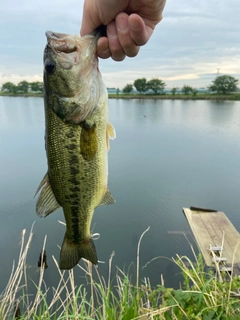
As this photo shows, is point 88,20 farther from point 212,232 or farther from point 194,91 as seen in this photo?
point 194,91

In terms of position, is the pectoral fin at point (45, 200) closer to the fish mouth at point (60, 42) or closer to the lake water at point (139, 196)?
the fish mouth at point (60, 42)

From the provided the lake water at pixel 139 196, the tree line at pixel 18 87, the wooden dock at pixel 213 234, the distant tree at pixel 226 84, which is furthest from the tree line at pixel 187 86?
the wooden dock at pixel 213 234

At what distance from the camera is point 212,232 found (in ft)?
25.5

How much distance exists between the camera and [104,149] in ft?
5.94

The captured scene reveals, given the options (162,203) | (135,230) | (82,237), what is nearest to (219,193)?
(162,203)

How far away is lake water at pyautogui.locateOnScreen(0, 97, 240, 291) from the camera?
24.9ft

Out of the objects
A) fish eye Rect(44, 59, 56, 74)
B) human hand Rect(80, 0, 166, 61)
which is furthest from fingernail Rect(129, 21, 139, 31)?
fish eye Rect(44, 59, 56, 74)

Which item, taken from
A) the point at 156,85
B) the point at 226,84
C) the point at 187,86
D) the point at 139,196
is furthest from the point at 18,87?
the point at 139,196

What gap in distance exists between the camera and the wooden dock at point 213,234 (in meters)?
6.56

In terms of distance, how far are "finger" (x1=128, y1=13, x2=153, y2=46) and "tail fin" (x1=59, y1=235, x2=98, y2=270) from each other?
1365 millimetres

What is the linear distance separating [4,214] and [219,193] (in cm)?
802

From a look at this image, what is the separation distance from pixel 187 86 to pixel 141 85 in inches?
531

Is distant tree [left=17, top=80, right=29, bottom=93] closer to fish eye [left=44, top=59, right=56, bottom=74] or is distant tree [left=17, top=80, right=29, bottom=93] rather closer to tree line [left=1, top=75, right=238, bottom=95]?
tree line [left=1, top=75, right=238, bottom=95]

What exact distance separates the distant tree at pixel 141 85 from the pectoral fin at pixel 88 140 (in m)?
70.2
